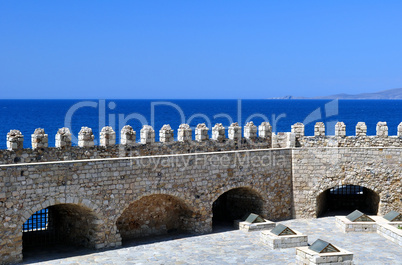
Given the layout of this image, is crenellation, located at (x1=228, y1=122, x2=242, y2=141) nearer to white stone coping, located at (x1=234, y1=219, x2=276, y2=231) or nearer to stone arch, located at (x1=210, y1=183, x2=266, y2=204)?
stone arch, located at (x1=210, y1=183, x2=266, y2=204)

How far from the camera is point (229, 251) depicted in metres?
16.0

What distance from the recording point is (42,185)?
585 inches

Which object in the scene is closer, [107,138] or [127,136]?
[107,138]

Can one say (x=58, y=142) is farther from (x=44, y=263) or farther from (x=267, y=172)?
(x=267, y=172)

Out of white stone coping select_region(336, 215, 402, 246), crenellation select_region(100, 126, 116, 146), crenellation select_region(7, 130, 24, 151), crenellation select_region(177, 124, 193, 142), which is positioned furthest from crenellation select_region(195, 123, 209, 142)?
crenellation select_region(7, 130, 24, 151)

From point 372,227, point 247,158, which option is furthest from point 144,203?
point 372,227

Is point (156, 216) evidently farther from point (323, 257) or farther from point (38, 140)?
point (323, 257)

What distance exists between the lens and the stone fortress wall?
15008mm

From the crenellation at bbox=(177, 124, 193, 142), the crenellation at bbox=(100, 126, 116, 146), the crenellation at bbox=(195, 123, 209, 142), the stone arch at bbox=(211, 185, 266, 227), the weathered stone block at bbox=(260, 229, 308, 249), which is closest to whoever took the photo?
the weathered stone block at bbox=(260, 229, 308, 249)

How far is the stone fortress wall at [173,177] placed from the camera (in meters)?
15.0

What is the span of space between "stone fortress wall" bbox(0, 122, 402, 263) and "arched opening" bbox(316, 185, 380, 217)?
0.73 meters

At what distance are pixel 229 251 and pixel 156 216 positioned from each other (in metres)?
3.42

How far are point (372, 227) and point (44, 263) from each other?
10987 mm

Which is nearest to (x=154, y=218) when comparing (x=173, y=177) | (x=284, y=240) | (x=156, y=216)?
(x=156, y=216)
